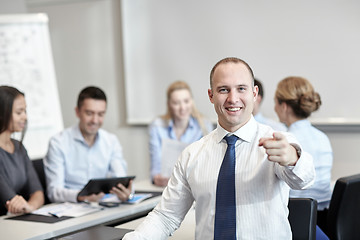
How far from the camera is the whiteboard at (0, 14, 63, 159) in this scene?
205 inches

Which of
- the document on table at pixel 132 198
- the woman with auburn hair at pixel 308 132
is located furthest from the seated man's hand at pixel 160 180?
the woman with auburn hair at pixel 308 132

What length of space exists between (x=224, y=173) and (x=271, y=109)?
292cm

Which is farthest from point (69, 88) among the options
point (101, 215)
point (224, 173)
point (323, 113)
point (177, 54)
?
point (224, 173)

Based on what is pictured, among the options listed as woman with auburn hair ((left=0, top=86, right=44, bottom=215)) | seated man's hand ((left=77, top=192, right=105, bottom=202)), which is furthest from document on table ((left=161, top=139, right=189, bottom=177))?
woman with auburn hair ((left=0, top=86, right=44, bottom=215))

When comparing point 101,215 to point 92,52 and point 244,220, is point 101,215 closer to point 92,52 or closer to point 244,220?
point 244,220

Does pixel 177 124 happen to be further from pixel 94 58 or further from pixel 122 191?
pixel 94 58

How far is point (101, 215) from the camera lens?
9.26 feet

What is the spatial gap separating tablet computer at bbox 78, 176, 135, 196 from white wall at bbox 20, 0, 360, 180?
261 centimetres

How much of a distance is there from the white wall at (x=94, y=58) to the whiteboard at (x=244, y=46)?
19cm

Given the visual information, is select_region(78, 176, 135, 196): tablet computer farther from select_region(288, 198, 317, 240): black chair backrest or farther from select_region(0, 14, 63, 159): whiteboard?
select_region(0, 14, 63, 159): whiteboard

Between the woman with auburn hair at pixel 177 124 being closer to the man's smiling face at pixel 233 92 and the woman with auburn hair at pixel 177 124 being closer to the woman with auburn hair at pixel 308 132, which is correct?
the woman with auburn hair at pixel 308 132

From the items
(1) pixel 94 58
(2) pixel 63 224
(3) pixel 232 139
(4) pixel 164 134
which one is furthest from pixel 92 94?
(1) pixel 94 58

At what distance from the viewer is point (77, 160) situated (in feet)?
11.9

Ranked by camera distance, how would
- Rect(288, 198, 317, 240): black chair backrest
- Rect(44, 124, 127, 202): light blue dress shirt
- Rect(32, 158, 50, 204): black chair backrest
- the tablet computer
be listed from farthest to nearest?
Rect(32, 158, 50, 204): black chair backrest
Rect(44, 124, 127, 202): light blue dress shirt
the tablet computer
Rect(288, 198, 317, 240): black chair backrest
